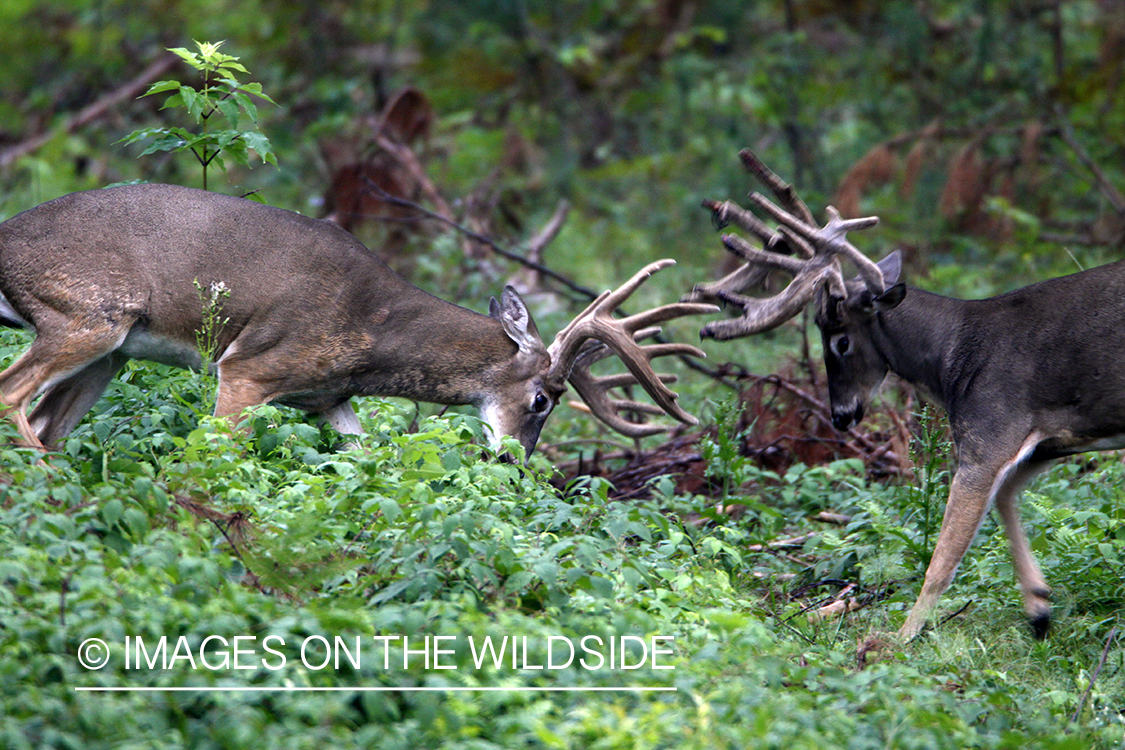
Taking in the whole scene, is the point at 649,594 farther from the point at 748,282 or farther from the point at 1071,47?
the point at 1071,47

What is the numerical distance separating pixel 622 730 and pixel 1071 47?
13352 millimetres

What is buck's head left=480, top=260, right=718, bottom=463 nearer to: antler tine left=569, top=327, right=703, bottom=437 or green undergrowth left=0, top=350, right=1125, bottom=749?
antler tine left=569, top=327, right=703, bottom=437

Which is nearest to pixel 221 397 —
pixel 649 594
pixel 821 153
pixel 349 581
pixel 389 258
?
pixel 349 581

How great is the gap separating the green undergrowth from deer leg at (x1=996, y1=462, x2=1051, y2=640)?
89 mm

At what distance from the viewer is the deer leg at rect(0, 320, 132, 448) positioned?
5.52 meters

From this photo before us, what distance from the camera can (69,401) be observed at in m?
6.09

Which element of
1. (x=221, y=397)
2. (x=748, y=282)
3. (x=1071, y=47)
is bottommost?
(x=221, y=397)

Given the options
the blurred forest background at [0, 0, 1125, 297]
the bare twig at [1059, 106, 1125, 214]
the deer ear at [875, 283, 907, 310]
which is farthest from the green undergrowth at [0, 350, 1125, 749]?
the bare twig at [1059, 106, 1125, 214]

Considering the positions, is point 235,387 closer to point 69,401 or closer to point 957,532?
point 69,401

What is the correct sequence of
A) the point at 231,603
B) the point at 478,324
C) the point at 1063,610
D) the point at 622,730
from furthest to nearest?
1. the point at 478,324
2. the point at 1063,610
3. the point at 231,603
4. the point at 622,730

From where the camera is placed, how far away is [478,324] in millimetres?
6875

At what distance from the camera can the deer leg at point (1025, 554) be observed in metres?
5.17

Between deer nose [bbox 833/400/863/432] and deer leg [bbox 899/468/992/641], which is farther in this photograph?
deer nose [bbox 833/400/863/432]

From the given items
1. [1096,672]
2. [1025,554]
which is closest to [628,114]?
[1025,554]
